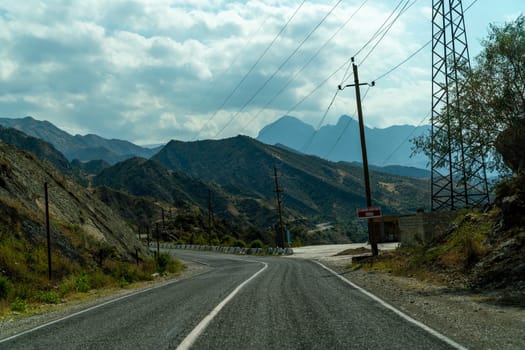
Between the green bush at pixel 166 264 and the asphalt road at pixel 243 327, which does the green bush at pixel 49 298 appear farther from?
the green bush at pixel 166 264

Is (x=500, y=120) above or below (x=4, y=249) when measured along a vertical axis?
above

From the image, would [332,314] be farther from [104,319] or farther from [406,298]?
[104,319]

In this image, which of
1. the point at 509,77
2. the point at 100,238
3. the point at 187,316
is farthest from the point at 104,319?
the point at 100,238

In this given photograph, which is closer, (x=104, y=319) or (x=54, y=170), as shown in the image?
(x=104, y=319)

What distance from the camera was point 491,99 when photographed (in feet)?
50.2

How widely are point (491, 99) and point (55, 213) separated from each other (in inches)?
1106

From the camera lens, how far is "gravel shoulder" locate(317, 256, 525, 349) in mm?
7278

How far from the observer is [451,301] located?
11789 millimetres

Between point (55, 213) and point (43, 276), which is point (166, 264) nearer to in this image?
point (55, 213)

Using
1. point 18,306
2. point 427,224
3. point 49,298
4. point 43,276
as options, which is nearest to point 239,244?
point 427,224

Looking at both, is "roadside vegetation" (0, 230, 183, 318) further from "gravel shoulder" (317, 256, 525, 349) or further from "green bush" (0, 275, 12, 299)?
"gravel shoulder" (317, 256, 525, 349)

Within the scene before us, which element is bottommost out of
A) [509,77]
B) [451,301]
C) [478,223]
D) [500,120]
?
[451,301]

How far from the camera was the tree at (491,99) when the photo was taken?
1502 centimetres

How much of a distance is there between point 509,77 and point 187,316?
12.6 meters
